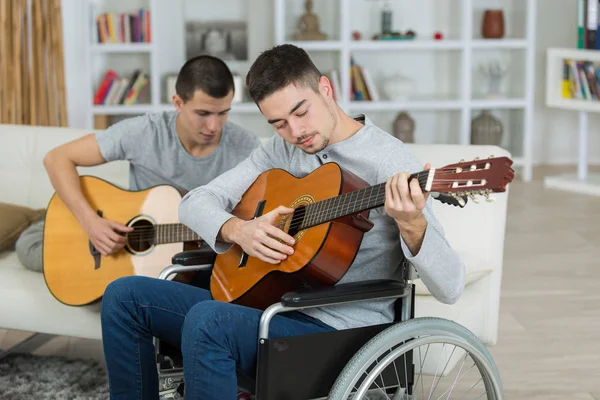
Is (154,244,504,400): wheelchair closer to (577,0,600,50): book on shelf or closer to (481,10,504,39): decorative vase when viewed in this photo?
(577,0,600,50): book on shelf

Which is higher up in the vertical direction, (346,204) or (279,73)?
(279,73)

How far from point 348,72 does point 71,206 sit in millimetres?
3491

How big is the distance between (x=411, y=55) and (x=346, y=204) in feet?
15.4

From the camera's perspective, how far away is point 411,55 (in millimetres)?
6449

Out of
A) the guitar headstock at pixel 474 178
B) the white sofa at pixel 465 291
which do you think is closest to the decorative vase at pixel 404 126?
the white sofa at pixel 465 291

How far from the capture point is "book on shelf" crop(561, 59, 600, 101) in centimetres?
578

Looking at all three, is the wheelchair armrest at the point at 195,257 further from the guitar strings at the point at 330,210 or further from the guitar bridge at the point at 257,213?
the guitar strings at the point at 330,210

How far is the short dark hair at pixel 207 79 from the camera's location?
2.73 metres

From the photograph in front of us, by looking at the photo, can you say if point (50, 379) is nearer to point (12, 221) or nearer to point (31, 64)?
point (12, 221)

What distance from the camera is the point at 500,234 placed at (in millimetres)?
2814

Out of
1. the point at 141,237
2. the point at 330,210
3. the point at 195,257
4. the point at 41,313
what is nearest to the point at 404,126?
the point at 141,237

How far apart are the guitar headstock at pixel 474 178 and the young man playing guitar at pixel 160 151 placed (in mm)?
1181

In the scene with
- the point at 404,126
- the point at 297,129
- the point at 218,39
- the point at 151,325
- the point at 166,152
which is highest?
the point at 218,39

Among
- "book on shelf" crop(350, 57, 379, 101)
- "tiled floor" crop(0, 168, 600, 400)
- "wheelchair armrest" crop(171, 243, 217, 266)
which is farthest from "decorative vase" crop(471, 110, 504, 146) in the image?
"wheelchair armrest" crop(171, 243, 217, 266)
